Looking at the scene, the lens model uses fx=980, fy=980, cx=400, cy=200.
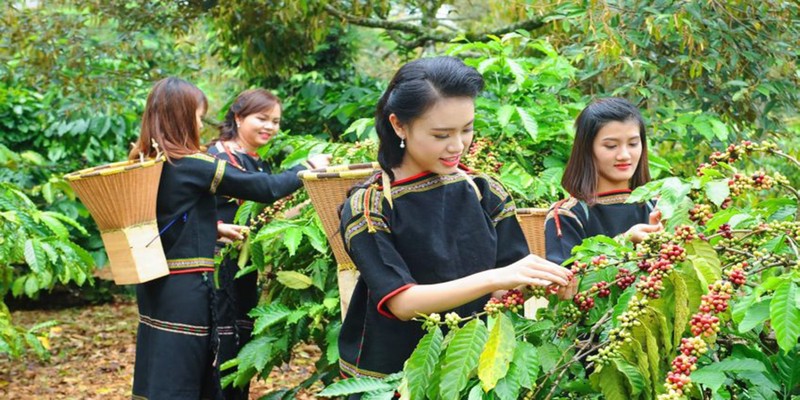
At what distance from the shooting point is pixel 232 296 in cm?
469

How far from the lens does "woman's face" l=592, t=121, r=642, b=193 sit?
131 inches

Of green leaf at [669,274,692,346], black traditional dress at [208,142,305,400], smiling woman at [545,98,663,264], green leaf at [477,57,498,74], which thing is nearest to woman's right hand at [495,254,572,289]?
green leaf at [669,274,692,346]

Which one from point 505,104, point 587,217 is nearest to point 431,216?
point 587,217

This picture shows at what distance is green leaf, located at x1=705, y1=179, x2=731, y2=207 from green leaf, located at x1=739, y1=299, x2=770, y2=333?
0.79 ft

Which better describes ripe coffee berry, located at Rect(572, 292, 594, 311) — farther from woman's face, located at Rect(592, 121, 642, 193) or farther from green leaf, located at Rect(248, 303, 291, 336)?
green leaf, located at Rect(248, 303, 291, 336)

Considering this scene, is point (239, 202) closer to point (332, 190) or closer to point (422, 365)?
point (332, 190)

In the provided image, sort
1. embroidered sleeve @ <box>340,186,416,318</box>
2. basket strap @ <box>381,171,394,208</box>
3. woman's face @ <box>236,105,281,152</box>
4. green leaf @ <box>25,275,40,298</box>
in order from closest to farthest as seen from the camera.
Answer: embroidered sleeve @ <box>340,186,416,318</box>, basket strap @ <box>381,171,394,208</box>, woman's face @ <box>236,105,281,152</box>, green leaf @ <box>25,275,40,298</box>

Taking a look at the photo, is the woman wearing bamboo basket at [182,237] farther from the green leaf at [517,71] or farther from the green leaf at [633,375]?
the green leaf at [633,375]

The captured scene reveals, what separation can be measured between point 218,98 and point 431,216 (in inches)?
494

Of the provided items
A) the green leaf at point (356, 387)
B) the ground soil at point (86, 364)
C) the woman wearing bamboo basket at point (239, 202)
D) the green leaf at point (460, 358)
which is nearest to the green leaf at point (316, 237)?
the woman wearing bamboo basket at point (239, 202)

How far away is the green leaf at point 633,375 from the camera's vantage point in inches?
73.7

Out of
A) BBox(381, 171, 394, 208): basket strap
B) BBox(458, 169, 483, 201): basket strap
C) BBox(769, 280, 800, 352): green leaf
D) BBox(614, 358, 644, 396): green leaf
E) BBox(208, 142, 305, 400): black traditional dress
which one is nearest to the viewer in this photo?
BBox(769, 280, 800, 352): green leaf

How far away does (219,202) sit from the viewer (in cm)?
493

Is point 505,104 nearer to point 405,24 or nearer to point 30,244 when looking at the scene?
point 30,244
